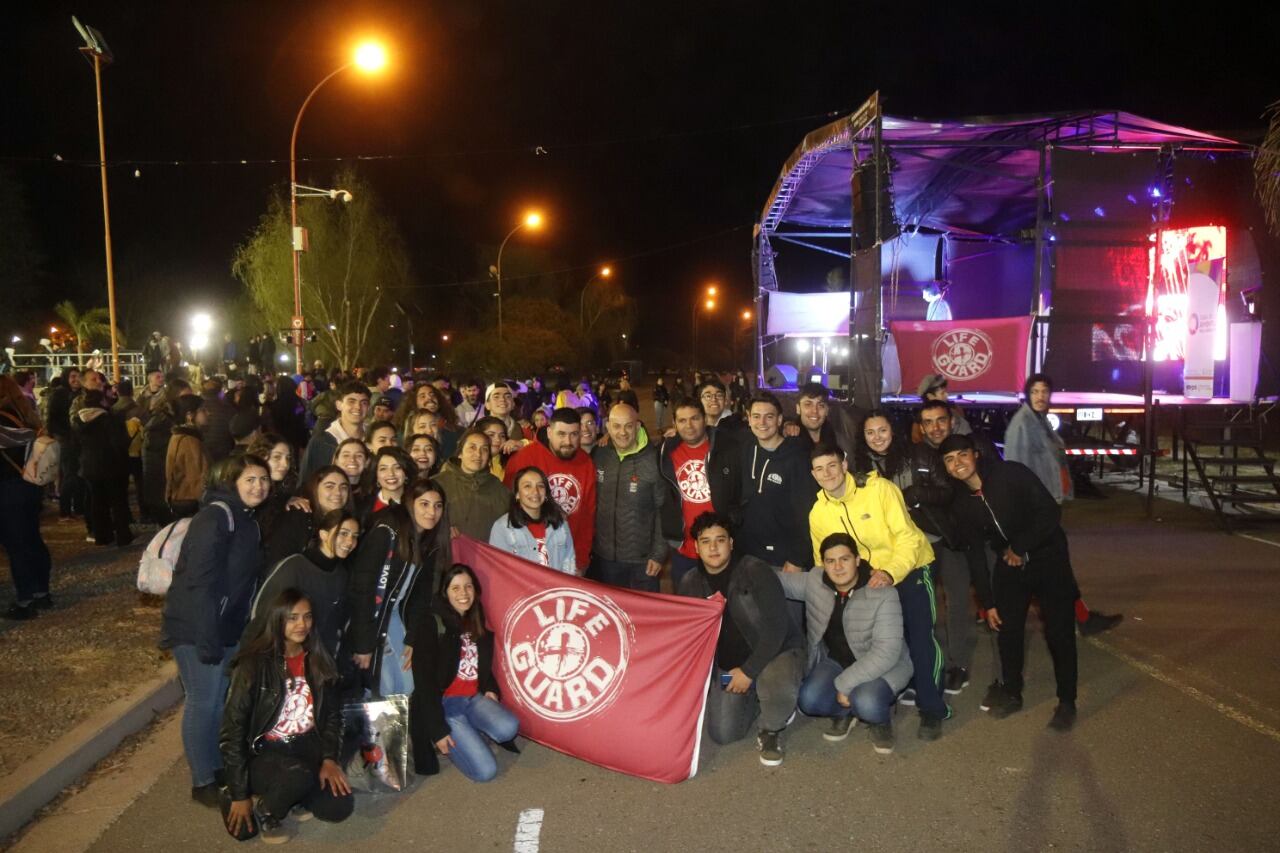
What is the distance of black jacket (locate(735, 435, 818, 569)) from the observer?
543cm

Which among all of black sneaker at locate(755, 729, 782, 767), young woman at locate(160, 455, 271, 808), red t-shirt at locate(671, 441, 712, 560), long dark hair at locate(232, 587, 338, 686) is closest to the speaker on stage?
red t-shirt at locate(671, 441, 712, 560)

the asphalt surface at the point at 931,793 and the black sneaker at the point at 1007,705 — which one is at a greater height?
the black sneaker at the point at 1007,705

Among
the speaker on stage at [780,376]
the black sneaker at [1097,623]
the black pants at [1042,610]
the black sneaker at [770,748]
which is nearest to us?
the black sneaker at [770,748]

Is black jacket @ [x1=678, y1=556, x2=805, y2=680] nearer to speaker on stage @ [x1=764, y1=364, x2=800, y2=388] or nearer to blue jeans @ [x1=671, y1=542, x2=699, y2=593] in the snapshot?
blue jeans @ [x1=671, y1=542, x2=699, y2=593]

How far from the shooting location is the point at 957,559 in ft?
18.9

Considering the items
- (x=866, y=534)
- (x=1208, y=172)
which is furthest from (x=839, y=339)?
(x=866, y=534)

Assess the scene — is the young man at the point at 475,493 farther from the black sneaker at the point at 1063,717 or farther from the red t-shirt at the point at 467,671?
the black sneaker at the point at 1063,717

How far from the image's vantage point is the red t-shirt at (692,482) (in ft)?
19.5

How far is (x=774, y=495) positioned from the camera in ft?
18.4

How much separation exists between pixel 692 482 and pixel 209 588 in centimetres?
299

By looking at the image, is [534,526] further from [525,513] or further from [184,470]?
[184,470]

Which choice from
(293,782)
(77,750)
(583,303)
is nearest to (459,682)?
(293,782)

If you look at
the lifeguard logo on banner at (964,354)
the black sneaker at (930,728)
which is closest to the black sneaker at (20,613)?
the black sneaker at (930,728)

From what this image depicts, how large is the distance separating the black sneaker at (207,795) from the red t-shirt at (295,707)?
0.49 metres
